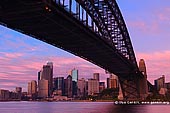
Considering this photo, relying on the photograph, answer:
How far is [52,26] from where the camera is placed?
41.6 m

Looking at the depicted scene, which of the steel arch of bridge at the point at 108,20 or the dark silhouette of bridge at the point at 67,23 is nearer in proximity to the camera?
the dark silhouette of bridge at the point at 67,23

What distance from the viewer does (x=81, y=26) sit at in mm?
41250

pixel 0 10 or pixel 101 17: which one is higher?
pixel 101 17

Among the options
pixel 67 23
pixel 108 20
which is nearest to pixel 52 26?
pixel 67 23

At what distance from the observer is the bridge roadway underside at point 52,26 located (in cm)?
3356

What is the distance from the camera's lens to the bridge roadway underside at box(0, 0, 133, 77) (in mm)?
33562

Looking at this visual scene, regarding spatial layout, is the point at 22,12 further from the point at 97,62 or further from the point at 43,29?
the point at 97,62

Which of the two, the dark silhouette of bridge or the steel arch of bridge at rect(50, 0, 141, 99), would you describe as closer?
the dark silhouette of bridge

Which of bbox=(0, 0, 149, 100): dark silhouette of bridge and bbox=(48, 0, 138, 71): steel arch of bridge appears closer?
bbox=(0, 0, 149, 100): dark silhouette of bridge

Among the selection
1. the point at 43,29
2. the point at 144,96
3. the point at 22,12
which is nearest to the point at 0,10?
the point at 22,12

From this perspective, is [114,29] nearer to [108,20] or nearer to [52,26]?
[108,20]

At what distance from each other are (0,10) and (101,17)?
27.6 m

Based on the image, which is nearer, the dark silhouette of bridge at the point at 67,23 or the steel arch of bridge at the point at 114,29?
the dark silhouette of bridge at the point at 67,23

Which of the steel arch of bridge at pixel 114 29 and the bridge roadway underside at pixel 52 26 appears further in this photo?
the steel arch of bridge at pixel 114 29
